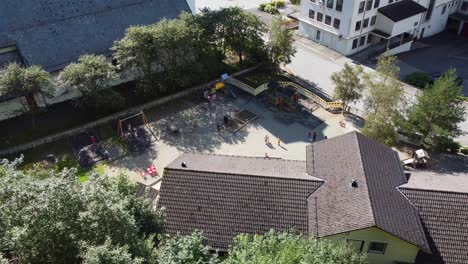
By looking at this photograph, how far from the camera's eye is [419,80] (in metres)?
51.7

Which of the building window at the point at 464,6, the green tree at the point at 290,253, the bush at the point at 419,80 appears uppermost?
the green tree at the point at 290,253

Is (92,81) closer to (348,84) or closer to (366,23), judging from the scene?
(348,84)

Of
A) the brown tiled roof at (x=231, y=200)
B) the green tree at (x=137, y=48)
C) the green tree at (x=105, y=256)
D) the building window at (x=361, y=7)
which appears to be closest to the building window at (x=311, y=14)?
the building window at (x=361, y=7)

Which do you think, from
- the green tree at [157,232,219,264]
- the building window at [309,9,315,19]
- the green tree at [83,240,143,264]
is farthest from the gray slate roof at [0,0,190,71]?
the green tree at [83,240,143,264]

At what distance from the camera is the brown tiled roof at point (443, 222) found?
24.8 m

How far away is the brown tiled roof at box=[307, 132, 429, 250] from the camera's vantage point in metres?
24.2

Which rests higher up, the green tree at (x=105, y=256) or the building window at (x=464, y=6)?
the green tree at (x=105, y=256)

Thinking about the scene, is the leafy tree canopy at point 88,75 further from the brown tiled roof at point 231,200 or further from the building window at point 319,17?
the building window at point 319,17

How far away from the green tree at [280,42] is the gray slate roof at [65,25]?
534 inches

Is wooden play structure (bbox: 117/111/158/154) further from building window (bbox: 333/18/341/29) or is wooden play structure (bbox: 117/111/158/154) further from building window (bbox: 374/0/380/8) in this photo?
building window (bbox: 374/0/380/8)

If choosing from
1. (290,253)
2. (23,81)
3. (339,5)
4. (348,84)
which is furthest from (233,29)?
(290,253)

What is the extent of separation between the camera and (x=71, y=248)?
18.5 metres

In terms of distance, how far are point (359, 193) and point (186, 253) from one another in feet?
41.3

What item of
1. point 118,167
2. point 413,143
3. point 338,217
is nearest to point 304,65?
point 413,143
